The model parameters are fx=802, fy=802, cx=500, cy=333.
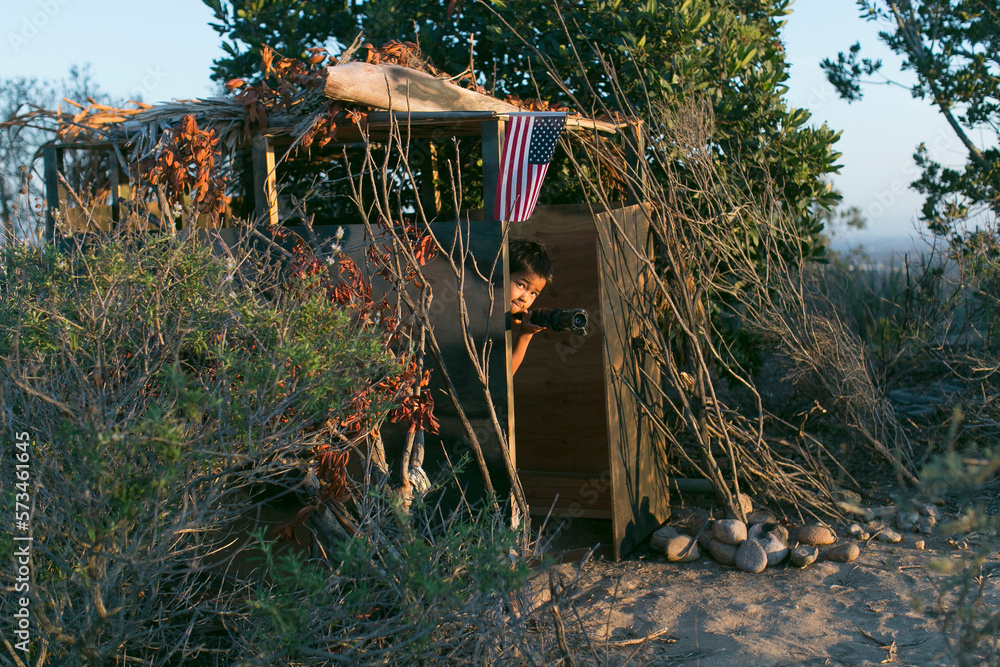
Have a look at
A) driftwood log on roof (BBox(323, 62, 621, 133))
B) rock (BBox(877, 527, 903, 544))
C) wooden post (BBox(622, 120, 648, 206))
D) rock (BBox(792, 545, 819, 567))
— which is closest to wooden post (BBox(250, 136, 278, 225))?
driftwood log on roof (BBox(323, 62, 621, 133))

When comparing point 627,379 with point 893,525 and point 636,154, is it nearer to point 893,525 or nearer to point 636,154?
point 636,154

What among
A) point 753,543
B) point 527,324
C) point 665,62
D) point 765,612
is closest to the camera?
point 765,612

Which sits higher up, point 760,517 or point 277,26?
point 277,26

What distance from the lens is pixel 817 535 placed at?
4.61m

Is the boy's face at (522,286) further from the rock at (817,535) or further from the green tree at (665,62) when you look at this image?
the rock at (817,535)

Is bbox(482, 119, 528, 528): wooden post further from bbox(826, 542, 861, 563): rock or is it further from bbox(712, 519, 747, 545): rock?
bbox(826, 542, 861, 563): rock

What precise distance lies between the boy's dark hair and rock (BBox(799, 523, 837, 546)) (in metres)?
2.11

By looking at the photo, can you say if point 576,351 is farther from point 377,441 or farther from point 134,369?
point 134,369

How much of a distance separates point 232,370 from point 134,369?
1.29 ft

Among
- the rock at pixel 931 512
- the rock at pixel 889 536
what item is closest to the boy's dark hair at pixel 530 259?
the rock at pixel 889 536

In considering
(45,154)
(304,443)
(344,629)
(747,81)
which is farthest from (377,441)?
(747,81)

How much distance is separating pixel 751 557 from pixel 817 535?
1.48 ft

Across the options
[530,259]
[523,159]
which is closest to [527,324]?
[530,259]

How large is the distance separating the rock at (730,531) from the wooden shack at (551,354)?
49 centimetres
